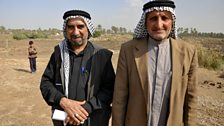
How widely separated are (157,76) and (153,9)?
0.54 metres

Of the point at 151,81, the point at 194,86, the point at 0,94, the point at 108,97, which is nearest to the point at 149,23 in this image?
the point at 151,81

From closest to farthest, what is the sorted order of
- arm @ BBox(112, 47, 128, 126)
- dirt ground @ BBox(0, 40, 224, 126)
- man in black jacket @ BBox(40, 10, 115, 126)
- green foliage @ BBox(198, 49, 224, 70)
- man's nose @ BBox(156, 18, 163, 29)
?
man's nose @ BBox(156, 18, 163, 29) → arm @ BBox(112, 47, 128, 126) → man in black jacket @ BBox(40, 10, 115, 126) → dirt ground @ BBox(0, 40, 224, 126) → green foliage @ BBox(198, 49, 224, 70)

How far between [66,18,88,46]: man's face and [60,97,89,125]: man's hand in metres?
0.54

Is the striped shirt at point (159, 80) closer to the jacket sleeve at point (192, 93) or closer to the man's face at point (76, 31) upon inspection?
the jacket sleeve at point (192, 93)

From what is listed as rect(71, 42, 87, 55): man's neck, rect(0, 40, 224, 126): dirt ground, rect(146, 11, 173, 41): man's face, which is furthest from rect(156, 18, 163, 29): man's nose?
rect(0, 40, 224, 126): dirt ground

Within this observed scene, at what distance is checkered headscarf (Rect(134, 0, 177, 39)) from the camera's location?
2205 mm

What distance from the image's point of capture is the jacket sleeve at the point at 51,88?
8.30 feet

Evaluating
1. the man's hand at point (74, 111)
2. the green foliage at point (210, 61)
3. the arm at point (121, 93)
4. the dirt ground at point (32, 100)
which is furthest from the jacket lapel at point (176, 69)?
the green foliage at point (210, 61)

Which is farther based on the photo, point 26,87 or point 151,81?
point 26,87

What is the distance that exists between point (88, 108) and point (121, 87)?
400 mm

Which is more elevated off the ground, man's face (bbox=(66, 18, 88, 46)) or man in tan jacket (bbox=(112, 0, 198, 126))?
man's face (bbox=(66, 18, 88, 46))

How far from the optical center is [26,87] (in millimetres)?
9047

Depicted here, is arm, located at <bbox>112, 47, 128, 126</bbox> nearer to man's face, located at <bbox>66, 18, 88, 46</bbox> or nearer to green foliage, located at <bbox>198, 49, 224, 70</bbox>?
man's face, located at <bbox>66, 18, 88, 46</bbox>

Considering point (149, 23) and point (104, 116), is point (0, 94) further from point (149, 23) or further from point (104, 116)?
point (149, 23)
